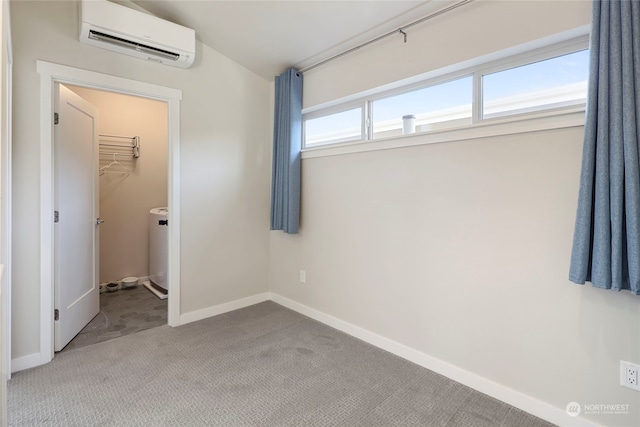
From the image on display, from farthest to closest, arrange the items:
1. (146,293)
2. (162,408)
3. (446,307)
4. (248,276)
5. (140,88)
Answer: (146,293)
(248,276)
(140,88)
(446,307)
(162,408)

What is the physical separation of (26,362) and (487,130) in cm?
329

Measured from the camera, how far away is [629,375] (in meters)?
1.52

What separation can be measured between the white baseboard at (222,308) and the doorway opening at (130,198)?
0.60m

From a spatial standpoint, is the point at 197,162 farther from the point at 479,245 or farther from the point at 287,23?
the point at 479,245

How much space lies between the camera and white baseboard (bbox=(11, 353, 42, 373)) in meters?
2.09

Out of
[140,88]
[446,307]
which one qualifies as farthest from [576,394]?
[140,88]

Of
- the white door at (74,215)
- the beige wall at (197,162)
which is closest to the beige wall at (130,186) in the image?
the white door at (74,215)

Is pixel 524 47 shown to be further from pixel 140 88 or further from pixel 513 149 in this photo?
pixel 140 88

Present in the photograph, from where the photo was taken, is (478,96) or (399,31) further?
(399,31)

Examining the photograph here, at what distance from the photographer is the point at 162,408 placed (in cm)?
177

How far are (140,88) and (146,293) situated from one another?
228 centimetres

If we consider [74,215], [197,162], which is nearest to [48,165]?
[74,215]

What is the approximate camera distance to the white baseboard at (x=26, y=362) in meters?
2.09

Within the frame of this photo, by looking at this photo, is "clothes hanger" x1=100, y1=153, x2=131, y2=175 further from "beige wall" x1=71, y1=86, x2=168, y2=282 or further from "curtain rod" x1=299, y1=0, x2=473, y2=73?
"curtain rod" x1=299, y1=0, x2=473, y2=73
